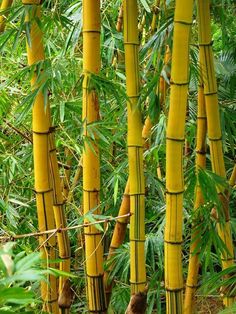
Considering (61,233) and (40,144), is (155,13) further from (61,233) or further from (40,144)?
(61,233)

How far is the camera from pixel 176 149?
122 centimetres

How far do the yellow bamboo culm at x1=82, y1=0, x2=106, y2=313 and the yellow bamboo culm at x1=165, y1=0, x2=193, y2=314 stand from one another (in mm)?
221

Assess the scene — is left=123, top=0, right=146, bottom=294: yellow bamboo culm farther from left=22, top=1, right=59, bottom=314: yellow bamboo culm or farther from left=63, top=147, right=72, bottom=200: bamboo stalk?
left=63, top=147, right=72, bottom=200: bamboo stalk

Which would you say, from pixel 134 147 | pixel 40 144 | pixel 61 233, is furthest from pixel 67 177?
pixel 134 147

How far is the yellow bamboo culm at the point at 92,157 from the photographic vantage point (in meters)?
1.31

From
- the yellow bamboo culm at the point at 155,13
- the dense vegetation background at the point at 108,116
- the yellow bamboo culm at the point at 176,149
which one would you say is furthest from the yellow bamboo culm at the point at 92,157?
the yellow bamboo culm at the point at 155,13

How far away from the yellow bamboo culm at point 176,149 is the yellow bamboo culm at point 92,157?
221 millimetres

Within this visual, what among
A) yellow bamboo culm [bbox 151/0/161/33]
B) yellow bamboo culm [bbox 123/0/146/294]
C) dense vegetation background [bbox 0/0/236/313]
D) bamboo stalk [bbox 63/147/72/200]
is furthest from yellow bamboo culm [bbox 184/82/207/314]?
bamboo stalk [bbox 63/147/72/200]

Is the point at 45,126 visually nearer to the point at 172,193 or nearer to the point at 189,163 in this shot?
the point at 172,193

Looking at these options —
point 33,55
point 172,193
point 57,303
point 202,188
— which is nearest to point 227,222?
point 202,188

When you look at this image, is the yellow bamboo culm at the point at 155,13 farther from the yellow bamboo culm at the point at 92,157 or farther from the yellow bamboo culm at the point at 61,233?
the yellow bamboo culm at the point at 61,233

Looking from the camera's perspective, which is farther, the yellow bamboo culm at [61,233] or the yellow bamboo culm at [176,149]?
the yellow bamboo culm at [61,233]

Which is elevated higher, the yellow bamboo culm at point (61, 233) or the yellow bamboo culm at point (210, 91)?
the yellow bamboo culm at point (210, 91)

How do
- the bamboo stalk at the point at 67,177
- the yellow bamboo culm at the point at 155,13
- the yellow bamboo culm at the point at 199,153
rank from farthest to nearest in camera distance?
the bamboo stalk at the point at 67,177 < the yellow bamboo culm at the point at 155,13 < the yellow bamboo culm at the point at 199,153
